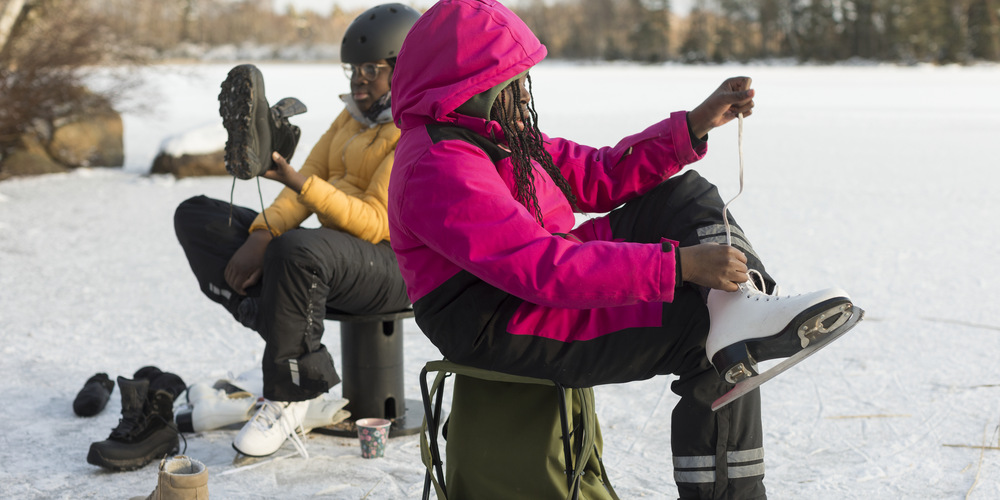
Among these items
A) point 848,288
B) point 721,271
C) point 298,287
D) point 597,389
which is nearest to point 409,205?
point 721,271

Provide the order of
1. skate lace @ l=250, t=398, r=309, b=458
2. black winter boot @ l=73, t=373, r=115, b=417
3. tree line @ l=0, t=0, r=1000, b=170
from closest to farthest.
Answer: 1. skate lace @ l=250, t=398, r=309, b=458
2. black winter boot @ l=73, t=373, r=115, b=417
3. tree line @ l=0, t=0, r=1000, b=170

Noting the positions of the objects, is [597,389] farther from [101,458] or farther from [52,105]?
[52,105]

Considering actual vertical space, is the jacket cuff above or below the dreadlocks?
below

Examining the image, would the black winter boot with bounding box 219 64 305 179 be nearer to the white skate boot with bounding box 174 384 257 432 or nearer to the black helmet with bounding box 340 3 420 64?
the black helmet with bounding box 340 3 420 64

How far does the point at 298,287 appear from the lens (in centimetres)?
242

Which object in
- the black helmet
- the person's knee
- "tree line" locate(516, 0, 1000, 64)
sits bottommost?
the person's knee

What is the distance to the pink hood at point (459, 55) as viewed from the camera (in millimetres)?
1727

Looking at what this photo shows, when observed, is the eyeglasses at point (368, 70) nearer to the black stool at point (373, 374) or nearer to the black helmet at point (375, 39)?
the black helmet at point (375, 39)

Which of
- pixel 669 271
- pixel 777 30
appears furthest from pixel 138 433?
pixel 777 30

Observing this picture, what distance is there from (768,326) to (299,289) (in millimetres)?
1306

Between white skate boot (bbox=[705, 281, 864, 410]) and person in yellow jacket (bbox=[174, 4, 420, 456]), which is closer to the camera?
white skate boot (bbox=[705, 281, 864, 410])

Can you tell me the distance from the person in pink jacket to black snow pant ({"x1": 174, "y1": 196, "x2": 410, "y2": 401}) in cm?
66

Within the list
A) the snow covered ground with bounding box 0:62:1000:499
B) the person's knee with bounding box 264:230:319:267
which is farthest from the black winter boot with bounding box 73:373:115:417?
the person's knee with bounding box 264:230:319:267

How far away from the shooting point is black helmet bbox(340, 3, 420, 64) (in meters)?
2.73
